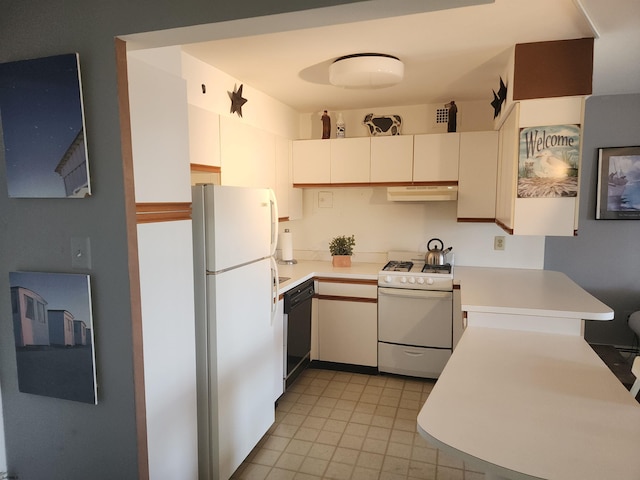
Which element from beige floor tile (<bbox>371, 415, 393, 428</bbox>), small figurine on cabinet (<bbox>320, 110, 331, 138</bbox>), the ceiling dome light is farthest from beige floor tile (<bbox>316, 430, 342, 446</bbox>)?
small figurine on cabinet (<bbox>320, 110, 331, 138</bbox>)

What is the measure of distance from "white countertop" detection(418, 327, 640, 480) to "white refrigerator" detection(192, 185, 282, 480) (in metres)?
1.11

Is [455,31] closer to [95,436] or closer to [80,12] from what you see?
[80,12]

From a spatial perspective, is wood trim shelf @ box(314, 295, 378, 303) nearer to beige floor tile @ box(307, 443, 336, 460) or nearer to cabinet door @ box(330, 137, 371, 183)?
cabinet door @ box(330, 137, 371, 183)

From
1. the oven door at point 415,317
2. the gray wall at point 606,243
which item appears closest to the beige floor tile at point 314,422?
the oven door at point 415,317

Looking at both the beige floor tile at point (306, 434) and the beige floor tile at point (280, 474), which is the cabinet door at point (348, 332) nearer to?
the beige floor tile at point (306, 434)

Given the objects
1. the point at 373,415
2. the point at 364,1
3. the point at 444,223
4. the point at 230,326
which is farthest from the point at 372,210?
the point at 364,1

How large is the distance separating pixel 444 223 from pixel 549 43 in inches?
70.5

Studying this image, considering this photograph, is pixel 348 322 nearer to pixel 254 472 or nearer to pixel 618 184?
pixel 254 472

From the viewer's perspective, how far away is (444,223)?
3.78 meters

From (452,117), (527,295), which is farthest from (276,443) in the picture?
(452,117)

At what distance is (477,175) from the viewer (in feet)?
11.0

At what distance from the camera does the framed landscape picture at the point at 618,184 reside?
370 cm

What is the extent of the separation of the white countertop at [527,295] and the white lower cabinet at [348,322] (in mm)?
766

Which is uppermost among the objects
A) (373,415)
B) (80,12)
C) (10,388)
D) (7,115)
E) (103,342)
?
(80,12)
